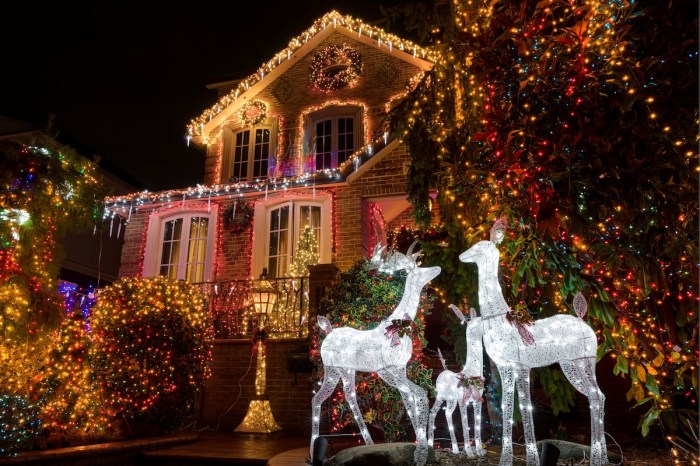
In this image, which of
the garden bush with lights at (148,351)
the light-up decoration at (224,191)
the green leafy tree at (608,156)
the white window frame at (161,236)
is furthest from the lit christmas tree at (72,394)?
the green leafy tree at (608,156)

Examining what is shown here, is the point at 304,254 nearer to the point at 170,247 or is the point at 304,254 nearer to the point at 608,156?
the point at 170,247

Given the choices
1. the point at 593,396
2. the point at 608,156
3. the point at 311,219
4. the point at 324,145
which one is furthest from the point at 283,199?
the point at 608,156

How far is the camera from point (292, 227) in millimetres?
11828

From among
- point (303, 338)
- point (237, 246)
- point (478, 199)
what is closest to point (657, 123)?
point (478, 199)

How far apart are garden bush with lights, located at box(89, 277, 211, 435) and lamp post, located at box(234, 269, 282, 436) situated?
0.96 metres

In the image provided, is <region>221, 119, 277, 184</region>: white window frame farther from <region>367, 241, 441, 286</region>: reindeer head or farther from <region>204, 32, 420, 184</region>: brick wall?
<region>367, 241, 441, 286</region>: reindeer head

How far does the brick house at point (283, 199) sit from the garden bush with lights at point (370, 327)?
3.99 ft

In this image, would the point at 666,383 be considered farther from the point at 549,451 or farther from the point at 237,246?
the point at 237,246

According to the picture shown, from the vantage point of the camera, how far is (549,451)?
375 centimetres

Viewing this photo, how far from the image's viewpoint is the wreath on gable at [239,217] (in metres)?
12.2

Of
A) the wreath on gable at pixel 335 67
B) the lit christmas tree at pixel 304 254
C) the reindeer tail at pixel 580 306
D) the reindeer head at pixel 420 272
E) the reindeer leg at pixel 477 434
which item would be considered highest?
the wreath on gable at pixel 335 67

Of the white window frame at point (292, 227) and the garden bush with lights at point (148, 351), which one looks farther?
the white window frame at point (292, 227)

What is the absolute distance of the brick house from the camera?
9.34 meters

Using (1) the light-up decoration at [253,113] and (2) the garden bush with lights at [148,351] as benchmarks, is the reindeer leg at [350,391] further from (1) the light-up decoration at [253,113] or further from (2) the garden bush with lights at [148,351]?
(1) the light-up decoration at [253,113]
